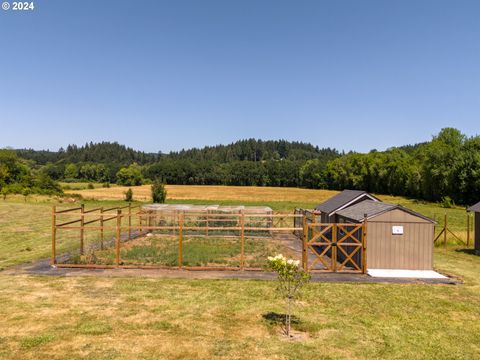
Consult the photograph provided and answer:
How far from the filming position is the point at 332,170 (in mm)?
109812

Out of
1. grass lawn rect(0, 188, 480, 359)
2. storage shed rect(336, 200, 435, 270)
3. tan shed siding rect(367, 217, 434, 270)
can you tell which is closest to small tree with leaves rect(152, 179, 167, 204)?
grass lawn rect(0, 188, 480, 359)

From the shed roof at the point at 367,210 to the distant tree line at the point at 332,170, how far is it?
4938cm

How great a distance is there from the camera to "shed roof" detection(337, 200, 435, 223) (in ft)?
52.1

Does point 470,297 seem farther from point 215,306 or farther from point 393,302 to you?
point 215,306

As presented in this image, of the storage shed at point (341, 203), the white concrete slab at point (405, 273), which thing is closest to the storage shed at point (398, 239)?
the white concrete slab at point (405, 273)

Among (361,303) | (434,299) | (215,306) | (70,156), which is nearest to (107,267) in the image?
(215,306)

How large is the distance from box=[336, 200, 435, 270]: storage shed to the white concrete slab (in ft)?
0.58

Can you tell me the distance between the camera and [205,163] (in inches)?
5138

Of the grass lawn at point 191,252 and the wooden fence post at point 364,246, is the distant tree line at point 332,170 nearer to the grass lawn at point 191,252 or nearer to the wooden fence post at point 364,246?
the grass lawn at point 191,252

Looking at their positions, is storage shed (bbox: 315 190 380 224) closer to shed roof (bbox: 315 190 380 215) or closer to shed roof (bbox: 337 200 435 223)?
shed roof (bbox: 315 190 380 215)

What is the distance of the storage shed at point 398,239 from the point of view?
52.1 feet

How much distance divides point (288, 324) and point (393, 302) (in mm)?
4505

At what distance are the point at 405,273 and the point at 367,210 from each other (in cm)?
320

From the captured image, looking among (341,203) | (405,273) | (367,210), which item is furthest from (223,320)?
(341,203)
